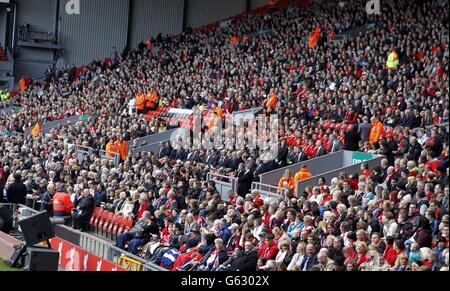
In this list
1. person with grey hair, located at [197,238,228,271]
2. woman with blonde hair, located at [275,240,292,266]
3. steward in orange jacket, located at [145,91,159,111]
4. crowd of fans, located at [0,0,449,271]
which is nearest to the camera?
woman with blonde hair, located at [275,240,292,266]

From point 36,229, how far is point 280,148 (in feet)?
24.9

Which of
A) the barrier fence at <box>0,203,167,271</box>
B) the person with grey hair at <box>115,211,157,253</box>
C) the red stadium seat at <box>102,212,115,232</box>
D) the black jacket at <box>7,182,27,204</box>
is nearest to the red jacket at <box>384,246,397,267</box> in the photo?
the barrier fence at <box>0,203,167,271</box>

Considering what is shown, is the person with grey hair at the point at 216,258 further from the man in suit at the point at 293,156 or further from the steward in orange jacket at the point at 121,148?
the steward in orange jacket at the point at 121,148

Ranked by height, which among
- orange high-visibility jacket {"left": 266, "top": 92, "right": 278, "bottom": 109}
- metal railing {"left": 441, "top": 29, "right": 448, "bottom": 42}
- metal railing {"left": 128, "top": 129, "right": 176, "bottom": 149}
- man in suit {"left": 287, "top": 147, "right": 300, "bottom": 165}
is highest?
metal railing {"left": 441, "top": 29, "right": 448, "bottom": 42}

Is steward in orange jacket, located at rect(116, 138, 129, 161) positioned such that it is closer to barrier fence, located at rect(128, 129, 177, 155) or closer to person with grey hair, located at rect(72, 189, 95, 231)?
barrier fence, located at rect(128, 129, 177, 155)

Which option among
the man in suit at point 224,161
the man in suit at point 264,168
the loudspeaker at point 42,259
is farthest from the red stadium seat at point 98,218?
the loudspeaker at point 42,259

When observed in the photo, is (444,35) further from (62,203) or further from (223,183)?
(62,203)

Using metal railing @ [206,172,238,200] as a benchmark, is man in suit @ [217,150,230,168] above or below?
above

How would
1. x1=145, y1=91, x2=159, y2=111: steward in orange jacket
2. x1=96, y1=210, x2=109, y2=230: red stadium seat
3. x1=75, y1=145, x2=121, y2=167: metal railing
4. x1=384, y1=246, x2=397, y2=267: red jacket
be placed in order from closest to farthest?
x1=384, y1=246, x2=397, y2=267: red jacket → x1=96, y1=210, x2=109, y2=230: red stadium seat → x1=75, y1=145, x2=121, y2=167: metal railing → x1=145, y1=91, x2=159, y2=111: steward in orange jacket

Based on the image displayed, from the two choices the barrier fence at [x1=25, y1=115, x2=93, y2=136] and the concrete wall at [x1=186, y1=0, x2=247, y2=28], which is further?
the concrete wall at [x1=186, y1=0, x2=247, y2=28]

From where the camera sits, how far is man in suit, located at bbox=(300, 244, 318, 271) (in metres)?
12.0

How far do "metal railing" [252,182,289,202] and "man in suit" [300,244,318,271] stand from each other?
147 inches

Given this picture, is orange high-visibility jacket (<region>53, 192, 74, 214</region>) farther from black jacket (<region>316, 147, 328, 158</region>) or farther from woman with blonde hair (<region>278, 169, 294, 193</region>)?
black jacket (<region>316, 147, 328, 158</region>)
